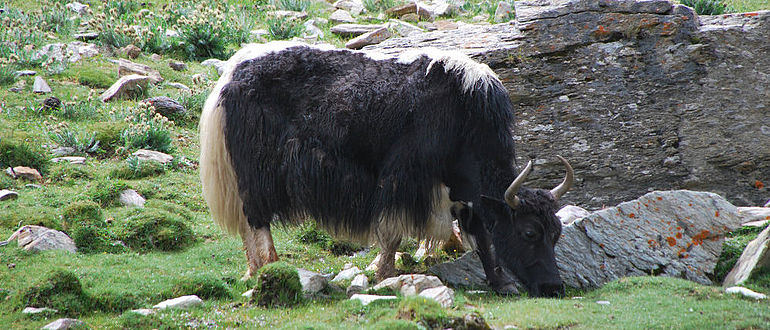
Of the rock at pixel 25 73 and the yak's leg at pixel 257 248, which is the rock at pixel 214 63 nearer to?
the rock at pixel 25 73

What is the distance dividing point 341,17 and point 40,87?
273 inches

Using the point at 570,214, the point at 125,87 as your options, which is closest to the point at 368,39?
the point at 125,87

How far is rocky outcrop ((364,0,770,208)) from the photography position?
844cm

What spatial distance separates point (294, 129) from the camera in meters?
6.48

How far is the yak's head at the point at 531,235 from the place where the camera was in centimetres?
590

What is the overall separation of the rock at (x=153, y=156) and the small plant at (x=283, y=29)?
5.28m

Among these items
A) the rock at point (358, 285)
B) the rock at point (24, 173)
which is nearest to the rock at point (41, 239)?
the rock at point (24, 173)

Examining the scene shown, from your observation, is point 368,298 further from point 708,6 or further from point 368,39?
point 708,6

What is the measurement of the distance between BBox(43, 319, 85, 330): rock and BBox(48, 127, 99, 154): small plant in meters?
5.09

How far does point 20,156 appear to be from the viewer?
864 centimetres

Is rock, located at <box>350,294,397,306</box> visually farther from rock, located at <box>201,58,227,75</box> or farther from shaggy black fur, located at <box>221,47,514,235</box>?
rock, located at <box>201,58,227,75</box>

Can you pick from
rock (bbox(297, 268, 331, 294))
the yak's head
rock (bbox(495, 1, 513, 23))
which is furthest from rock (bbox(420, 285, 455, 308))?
rock (bbox(495, 1, 513, 23))

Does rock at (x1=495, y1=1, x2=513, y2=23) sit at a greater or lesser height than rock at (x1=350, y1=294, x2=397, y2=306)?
greater

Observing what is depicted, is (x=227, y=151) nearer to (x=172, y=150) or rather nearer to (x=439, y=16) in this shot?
(x=172, y=150)
